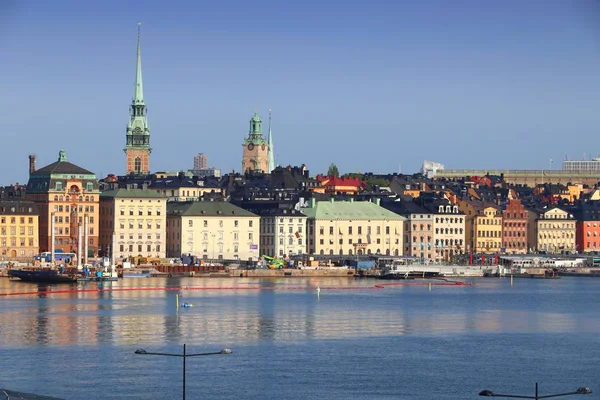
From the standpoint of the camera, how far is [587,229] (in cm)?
9944

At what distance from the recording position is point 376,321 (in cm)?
4900

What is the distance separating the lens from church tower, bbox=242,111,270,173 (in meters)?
126

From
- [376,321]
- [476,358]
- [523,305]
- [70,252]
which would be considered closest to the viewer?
[476,358]

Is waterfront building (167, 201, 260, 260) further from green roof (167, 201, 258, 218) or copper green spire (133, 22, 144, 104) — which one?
copper green spire (133, 22, 144, 104)

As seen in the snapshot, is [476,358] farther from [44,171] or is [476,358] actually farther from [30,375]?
[44,171]

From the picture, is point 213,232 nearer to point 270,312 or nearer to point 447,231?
point 447,231

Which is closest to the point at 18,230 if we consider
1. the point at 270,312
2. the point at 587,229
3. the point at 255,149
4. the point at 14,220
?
the point at 14,220

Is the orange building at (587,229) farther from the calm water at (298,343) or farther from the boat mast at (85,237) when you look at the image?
the calm water at (298,343)

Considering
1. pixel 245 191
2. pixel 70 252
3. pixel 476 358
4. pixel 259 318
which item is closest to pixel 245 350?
pixel 476 358

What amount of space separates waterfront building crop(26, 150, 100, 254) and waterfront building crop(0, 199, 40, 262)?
77 cm

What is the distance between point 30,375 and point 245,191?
5819 centimetres

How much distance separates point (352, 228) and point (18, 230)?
56.3ft

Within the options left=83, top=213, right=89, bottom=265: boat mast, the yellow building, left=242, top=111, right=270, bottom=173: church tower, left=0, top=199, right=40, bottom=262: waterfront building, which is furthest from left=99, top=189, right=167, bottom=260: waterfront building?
left=242, top=111, right=270, bottom=173: church tower

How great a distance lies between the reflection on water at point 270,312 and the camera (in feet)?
145
